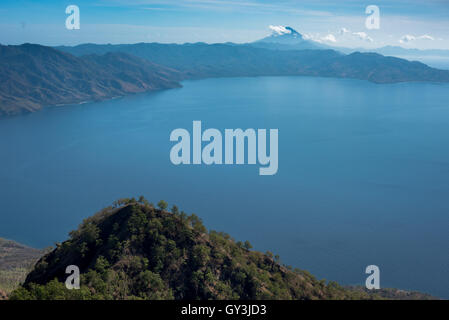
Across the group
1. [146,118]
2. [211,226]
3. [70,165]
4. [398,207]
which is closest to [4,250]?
[211,226]

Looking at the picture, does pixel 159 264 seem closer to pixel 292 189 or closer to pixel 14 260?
pixel 14 260

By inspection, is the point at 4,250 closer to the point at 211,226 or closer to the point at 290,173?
the point at 211,226

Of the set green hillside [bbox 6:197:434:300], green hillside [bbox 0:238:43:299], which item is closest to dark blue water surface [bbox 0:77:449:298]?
green hillside [bbox 0:238:43:299]

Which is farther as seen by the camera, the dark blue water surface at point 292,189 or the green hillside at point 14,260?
the dark blue water surface at point 292,189

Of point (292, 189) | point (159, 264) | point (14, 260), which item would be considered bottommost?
point (14, 260)

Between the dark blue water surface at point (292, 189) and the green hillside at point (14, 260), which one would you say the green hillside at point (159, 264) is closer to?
the green hillside at point (14, 260)

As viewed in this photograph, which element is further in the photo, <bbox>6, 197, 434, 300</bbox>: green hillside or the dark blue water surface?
the dark blue water surface

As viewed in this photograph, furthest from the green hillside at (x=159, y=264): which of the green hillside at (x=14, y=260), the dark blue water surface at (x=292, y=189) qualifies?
the dark blue water surface at (x=292, y=189)

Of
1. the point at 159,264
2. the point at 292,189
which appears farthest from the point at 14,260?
the point at 292,189

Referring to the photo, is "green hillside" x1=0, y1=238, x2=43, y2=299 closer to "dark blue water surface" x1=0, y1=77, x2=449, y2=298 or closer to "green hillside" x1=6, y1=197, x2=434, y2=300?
"dark blue water surface" x1=0, y1=77, x2=449, y2=298
